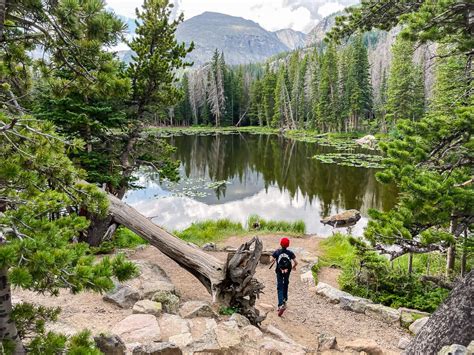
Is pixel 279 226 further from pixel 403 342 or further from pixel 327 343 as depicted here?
pixel 327 343

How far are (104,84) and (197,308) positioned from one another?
469cm

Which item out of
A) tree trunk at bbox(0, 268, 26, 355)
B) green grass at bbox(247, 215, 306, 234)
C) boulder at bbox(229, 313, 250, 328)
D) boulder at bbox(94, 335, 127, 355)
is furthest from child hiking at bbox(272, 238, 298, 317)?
green grass at bbox(247, 215, 306, 234)

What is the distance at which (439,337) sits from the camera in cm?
422

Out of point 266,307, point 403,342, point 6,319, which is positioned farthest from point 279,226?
point 6,319

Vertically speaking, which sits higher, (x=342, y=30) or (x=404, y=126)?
(x=342, y=30)

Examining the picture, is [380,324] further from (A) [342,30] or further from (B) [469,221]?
(A) [342,30]

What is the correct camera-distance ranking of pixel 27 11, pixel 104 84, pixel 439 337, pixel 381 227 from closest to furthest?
pixel 27 11
pixel 104 84
pixel 439 337
pixel 381 227

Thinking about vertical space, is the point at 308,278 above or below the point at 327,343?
below

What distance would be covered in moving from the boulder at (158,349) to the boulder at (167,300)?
193cm

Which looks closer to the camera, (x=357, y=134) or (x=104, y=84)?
(x=104, y=84)

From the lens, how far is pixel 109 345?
4.29 metres

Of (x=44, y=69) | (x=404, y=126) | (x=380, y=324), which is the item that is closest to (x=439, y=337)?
(x=404, y=126)

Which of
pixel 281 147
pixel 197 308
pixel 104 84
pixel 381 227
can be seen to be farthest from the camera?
pixel 281 147

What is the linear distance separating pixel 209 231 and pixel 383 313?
8.54 m
